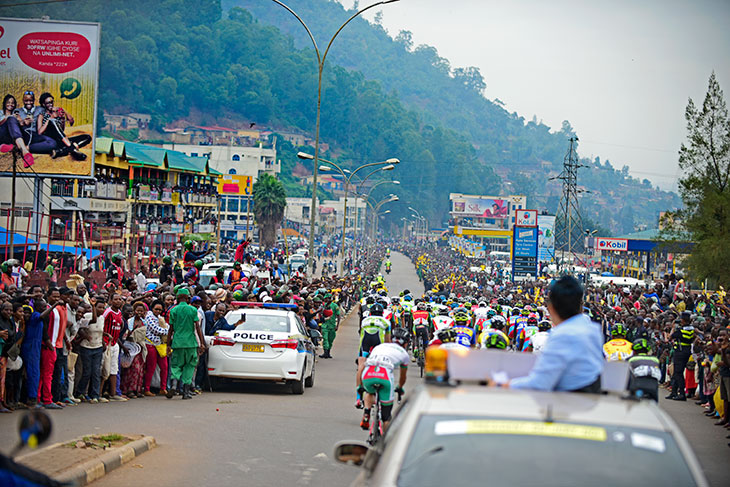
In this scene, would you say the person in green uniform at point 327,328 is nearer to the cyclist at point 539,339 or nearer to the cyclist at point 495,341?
the cyclist at point 539,339

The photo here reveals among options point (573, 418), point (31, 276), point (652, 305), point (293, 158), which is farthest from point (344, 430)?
point (293, 158)

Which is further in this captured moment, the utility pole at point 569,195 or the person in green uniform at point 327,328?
the utility pole at point 569,195

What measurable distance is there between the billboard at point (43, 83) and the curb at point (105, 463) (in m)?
21.1

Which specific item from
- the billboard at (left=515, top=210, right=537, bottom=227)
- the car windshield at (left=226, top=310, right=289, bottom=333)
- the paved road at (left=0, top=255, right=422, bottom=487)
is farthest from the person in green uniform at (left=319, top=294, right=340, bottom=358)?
the billboard at (left=515, top=210, right=537, bottom=227)

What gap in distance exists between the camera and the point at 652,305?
27250 millimetres

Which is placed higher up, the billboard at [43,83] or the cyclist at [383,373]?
the billboard at [43,83]

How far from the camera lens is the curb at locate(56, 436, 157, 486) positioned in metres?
8.26

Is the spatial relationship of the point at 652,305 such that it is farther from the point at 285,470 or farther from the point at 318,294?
the point at 285,470

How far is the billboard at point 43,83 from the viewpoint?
29.4 m

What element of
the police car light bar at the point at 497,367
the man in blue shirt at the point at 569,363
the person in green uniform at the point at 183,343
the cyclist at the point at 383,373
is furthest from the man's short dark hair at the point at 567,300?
the person in green uniform at the point at 183,343

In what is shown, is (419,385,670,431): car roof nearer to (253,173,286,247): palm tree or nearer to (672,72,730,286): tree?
(672,72,730,286): tree

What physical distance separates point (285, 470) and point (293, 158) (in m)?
190

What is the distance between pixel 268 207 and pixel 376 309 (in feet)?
295

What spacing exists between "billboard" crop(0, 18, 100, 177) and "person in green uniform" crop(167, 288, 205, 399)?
1679 centimetres
